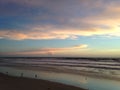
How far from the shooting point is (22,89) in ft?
46.6

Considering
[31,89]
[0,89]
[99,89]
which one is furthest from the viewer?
[99,89]

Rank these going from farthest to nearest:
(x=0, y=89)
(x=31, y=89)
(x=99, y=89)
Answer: (x=99, y=89), (x=31, y=89), (x=0, y=89)

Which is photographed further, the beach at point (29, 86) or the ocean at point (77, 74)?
the ocean at point (77, 74)

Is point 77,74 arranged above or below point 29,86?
above

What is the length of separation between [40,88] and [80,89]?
106 inches

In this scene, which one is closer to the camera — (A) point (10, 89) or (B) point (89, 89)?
(A) point (10, 89)

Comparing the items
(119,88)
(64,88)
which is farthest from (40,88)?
(119,88)

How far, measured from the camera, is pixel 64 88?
1611cm

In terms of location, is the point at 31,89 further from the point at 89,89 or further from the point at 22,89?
the point at 89,89

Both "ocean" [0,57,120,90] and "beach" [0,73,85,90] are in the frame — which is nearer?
"beach" [0,73,85,90]

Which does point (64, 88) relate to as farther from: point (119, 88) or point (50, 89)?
point (119, 88)

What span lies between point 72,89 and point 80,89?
62 centimetres

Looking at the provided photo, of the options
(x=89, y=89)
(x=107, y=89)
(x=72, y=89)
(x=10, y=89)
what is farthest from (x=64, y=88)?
(x=10, y=89)

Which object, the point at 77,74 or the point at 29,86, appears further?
the point at 77,74
